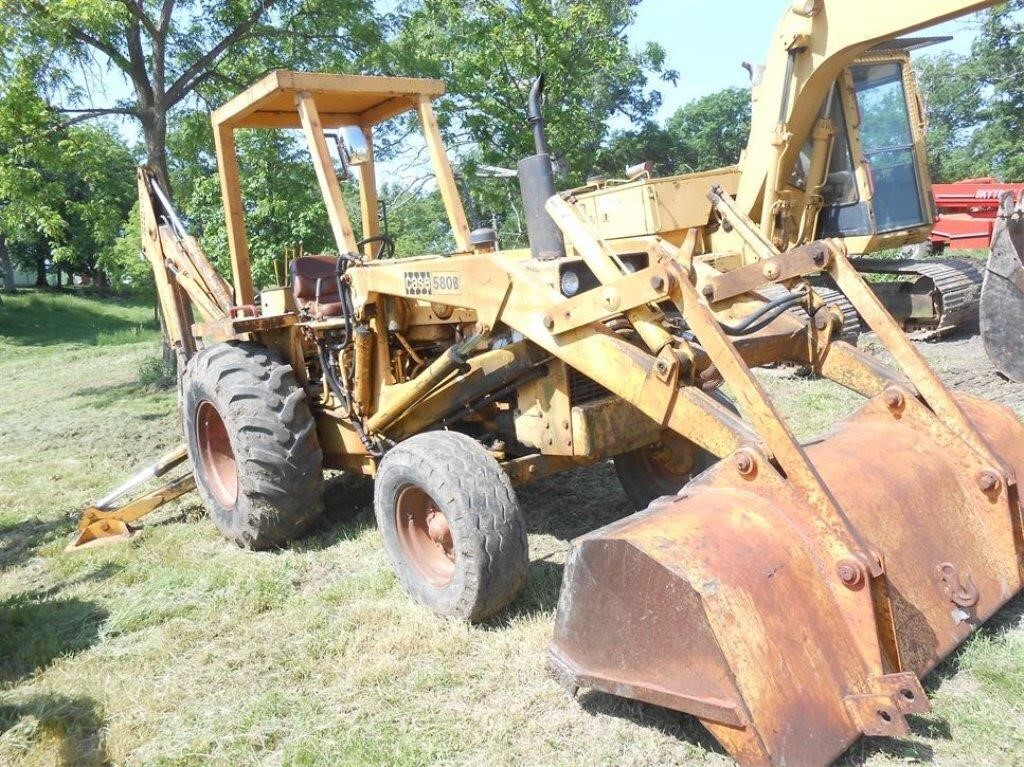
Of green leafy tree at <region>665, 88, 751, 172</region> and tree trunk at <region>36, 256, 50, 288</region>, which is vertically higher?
green leafy tree at <region>665, 88, 751, 172</region>

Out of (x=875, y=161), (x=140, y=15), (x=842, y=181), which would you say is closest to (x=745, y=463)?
(x=842, y=181)

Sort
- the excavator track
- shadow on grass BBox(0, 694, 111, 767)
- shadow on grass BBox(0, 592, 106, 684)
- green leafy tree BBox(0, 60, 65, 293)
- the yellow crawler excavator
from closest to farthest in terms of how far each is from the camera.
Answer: shadow on grass BBox(0, 694, 111, 767) < shadow on grass BBox(0, 592, 106, 684) < the yellow crawler excavator < the excavator track < green leafy tree BBox(0, 60, 65, 293)

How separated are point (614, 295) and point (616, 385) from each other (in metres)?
0.34

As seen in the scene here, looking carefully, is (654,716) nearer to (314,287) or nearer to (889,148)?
(314,287)

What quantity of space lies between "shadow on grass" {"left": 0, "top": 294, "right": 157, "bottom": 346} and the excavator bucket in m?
20.8

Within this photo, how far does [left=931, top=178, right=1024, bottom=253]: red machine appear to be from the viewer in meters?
14.5

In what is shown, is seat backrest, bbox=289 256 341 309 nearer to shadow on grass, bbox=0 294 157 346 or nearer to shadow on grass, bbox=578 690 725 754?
shadow on grass, bbox=578 690 725 754

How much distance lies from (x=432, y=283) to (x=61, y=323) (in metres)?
28.6

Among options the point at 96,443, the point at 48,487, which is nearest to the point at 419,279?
the point at 48,487

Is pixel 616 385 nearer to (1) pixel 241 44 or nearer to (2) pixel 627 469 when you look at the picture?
(2) pixel 627 469

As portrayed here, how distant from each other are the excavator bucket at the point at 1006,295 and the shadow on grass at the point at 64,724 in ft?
22.4

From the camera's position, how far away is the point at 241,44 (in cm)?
1219

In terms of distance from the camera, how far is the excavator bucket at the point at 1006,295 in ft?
22.6

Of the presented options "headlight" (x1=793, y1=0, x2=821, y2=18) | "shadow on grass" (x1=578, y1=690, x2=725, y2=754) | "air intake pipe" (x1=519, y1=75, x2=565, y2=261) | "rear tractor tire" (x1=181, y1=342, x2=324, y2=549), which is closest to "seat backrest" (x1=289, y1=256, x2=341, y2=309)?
"rear tractor tire" (x1=181, y1=342, x2=324, y2=549)
